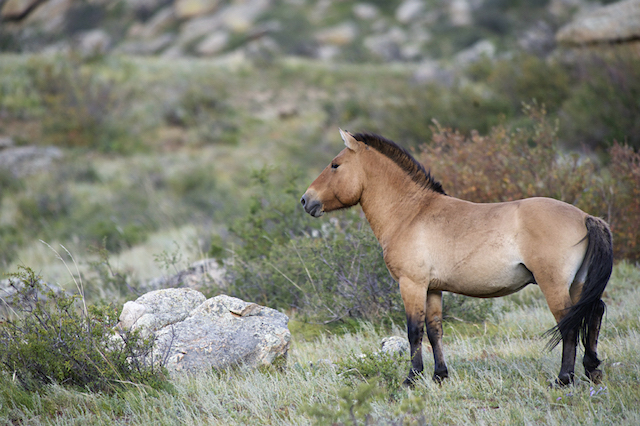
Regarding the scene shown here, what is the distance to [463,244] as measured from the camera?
3.98 m

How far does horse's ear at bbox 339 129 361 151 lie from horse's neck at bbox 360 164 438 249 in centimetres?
33

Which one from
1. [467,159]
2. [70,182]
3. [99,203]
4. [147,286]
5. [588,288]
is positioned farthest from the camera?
[70,182]

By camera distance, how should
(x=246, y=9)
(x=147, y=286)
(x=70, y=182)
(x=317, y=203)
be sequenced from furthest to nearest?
(x=246, y=9) < (x=70, y=182) < (x=147, y=286) < (x=317, y=203)

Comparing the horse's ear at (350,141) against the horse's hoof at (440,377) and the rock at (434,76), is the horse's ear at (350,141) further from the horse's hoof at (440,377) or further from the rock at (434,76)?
the rock at (434,76)

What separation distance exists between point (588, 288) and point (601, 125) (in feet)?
31.3

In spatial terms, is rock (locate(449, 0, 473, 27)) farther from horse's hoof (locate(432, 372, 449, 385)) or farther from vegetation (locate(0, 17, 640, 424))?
horse's hoof (locate(432, 372, 449, 385))

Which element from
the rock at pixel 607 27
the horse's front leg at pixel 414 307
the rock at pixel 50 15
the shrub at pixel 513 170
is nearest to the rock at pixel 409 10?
the rock at pixel 50 15

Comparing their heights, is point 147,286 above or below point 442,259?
below

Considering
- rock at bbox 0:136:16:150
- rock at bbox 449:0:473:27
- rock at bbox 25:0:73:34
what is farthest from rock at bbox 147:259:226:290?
rock at bbox 25:0:73:34

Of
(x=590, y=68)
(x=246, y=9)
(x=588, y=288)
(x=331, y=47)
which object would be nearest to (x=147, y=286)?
(x=588, y=288)

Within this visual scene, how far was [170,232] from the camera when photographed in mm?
13156

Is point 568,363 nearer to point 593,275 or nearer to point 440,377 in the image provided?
point 593,275

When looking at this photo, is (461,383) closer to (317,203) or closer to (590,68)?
(317,203)

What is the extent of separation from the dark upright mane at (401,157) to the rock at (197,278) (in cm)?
354
